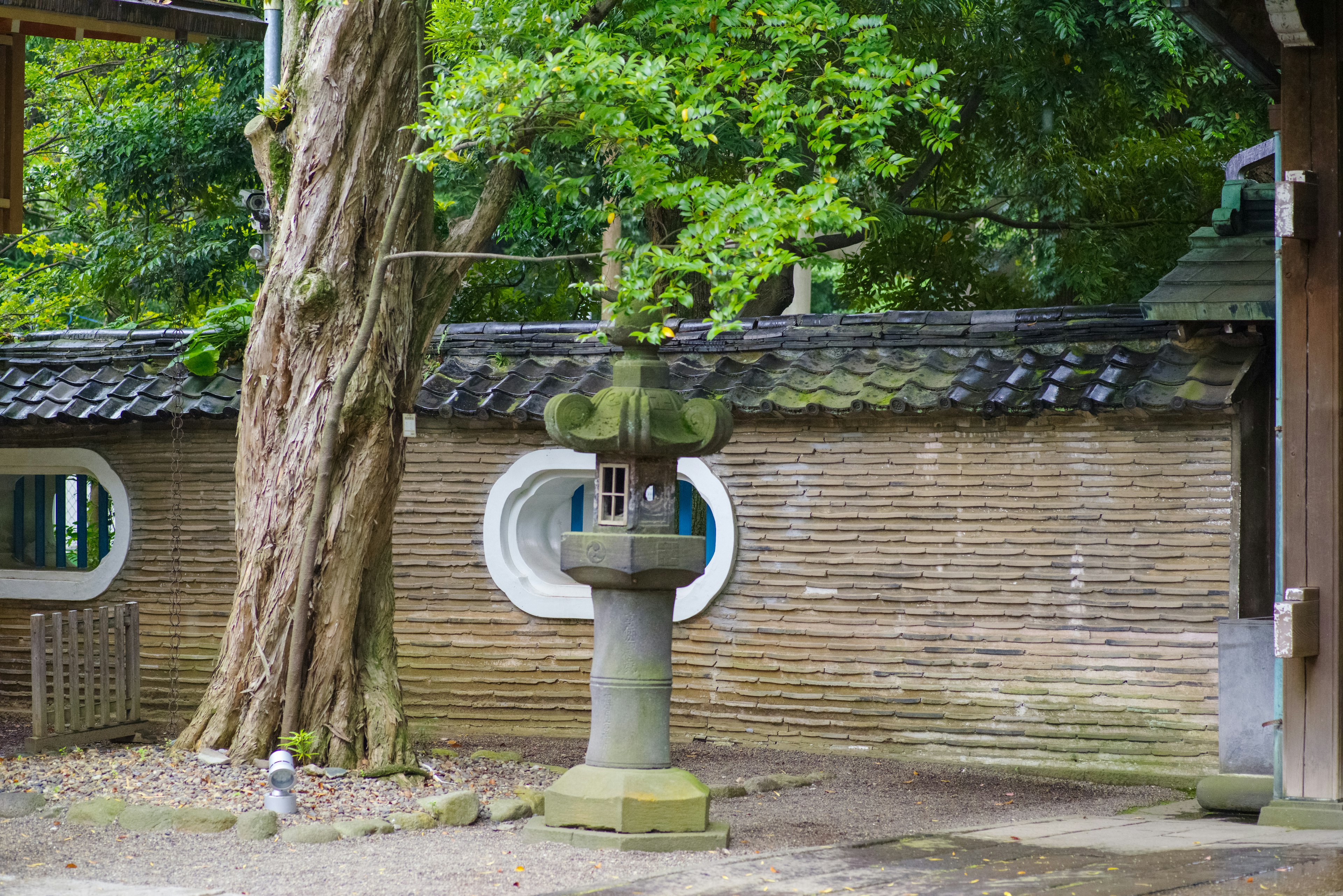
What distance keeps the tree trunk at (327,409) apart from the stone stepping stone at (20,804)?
3.07 feet

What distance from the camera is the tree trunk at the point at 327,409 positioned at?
7648 mm

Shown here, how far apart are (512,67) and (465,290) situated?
25.7ft

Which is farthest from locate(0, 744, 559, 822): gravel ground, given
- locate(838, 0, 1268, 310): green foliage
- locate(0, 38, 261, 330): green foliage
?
locate(0, 38, 261, 330): green foliage

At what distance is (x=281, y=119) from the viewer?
8070 mm

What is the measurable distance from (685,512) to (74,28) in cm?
499

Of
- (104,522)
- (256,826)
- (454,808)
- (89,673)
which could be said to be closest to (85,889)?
(256,826)

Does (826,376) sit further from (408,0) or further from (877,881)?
(877,881)

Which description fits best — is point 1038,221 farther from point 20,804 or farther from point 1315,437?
point 20,804

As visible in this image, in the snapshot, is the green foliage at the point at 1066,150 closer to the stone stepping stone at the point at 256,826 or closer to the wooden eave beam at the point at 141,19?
the wooden eave beam at the point at 141,19

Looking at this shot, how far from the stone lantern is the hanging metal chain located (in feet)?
16.3

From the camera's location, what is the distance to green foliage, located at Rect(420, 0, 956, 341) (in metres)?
6.26

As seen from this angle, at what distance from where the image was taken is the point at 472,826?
6828 millimetres

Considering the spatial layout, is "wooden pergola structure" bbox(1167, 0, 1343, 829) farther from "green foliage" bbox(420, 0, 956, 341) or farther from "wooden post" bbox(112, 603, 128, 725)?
"wooden post" bbox(112, 603, 128, 725)

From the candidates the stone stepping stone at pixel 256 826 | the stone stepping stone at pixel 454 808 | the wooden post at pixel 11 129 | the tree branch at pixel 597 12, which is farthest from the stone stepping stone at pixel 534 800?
the wooden post at pixel 11 129
